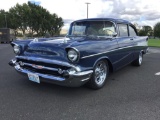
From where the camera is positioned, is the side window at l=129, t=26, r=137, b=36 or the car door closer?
the car door

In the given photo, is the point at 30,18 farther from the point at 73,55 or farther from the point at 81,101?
the point at 81,101

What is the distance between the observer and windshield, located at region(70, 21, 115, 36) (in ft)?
16.7

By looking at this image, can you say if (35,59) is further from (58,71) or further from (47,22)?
(47,22)

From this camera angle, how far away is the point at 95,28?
5246 millimetres

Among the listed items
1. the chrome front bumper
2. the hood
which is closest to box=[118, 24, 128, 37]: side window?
the hood

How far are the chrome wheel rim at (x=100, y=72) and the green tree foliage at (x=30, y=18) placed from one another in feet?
157

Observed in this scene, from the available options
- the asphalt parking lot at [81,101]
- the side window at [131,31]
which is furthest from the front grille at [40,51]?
the side window at [131,31]

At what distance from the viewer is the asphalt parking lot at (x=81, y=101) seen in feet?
10.5

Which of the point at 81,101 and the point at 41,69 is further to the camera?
the point at 41,69

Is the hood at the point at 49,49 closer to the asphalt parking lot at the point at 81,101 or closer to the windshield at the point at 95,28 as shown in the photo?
the asphalt parking lot at the point at 81,101

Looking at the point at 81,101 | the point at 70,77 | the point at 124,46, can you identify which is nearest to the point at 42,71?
the point at 70,77

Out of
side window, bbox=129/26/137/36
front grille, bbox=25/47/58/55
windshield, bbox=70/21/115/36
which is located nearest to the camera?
front grille, bbox=25/47/58/55

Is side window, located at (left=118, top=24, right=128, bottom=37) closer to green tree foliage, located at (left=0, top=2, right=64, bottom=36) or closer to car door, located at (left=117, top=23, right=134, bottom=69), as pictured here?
car door, located at (left=117, top=23, right=134, bottom=69)

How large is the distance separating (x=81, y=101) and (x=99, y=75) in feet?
2.95
